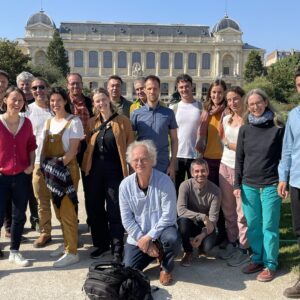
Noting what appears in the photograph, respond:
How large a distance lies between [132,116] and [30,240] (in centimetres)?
203

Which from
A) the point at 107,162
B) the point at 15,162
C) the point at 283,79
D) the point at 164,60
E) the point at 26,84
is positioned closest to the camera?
the point at 15,162

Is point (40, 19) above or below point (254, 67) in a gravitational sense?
above

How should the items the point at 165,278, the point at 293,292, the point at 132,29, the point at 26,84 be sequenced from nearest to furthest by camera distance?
the point at 293,292 < the point at 165,278 < the point at 26,84 < the point at 132,29

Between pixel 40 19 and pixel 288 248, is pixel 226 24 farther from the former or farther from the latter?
pixel 288 248

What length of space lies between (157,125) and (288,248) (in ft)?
6.74

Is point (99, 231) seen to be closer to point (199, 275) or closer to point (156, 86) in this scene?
point (199, 275)

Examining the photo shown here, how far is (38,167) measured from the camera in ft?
15.3

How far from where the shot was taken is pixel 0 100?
492cm

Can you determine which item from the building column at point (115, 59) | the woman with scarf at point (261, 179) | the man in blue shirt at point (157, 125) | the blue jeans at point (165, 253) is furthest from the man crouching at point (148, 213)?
Answer: the building column at point (115, 59)

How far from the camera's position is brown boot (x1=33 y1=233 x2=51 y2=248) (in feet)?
15.3

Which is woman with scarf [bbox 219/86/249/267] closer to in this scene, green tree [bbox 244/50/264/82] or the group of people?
the group of people

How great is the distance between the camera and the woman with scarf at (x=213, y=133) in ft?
15.0

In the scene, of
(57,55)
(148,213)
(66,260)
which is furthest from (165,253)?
(57,55)

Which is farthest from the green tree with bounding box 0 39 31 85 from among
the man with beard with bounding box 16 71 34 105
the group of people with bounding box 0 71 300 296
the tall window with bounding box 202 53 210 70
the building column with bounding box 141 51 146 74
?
the tall window with bounding box 202 53 210 70
